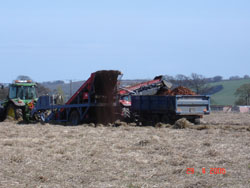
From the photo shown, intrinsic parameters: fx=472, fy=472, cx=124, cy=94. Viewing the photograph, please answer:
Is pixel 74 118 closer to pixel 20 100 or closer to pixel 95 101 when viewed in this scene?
pixel 95 101

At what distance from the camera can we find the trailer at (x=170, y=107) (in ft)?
66.7

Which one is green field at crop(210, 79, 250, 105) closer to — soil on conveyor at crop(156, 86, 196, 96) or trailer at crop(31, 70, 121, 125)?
trailer at crop(31, 70, 121, 125)

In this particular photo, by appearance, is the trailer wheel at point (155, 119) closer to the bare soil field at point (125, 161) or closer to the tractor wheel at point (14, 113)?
the bare soil field at point (125, 161)

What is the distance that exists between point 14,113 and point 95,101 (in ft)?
18.5

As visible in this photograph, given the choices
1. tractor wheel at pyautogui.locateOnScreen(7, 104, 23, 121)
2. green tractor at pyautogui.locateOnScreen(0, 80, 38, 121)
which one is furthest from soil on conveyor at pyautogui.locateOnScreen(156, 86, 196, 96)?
tractor wheel at pyautogui.locateOnScreen(7, 104, 23, 121)

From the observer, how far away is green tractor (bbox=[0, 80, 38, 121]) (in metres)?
25.8

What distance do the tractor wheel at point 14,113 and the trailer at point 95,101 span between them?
2562mm

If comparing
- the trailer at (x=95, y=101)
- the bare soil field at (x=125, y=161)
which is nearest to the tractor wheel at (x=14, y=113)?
the trailer at (x=95, y=101)

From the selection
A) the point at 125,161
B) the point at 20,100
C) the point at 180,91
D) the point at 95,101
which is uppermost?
the point at 180,91

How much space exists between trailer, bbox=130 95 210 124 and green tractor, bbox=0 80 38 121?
23.0 feet

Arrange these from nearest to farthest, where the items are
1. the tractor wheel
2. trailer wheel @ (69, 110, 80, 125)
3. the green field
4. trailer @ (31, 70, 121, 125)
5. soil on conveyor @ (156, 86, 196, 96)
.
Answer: soil on conveyor @ (156, 86, 196, 96)
trailer @ (31, 70, 121, 125)
trailer wheel @ (69, 110, 80, 125)
the tractor wheel
the green field

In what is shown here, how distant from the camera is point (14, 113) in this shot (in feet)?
84.7

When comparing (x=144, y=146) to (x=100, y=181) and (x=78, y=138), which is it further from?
(x=100, y=181)

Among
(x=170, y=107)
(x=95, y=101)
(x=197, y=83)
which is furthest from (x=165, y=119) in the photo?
(x=197, y=83)
